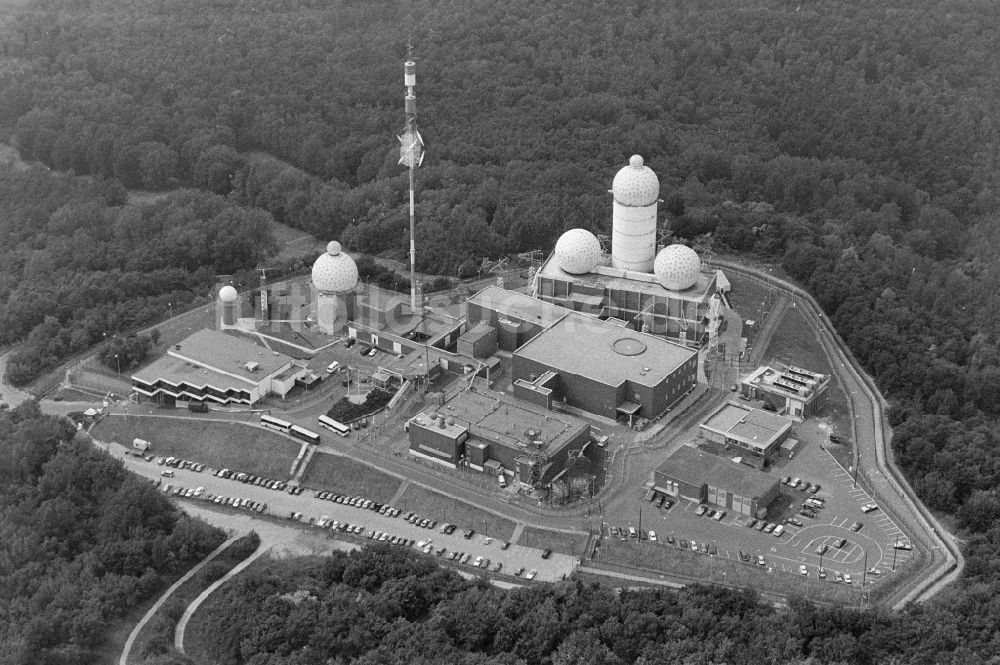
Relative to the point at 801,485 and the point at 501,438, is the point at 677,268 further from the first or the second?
the point at 501,438

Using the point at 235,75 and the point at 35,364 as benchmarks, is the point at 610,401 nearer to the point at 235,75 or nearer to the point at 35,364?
the point at 35,364

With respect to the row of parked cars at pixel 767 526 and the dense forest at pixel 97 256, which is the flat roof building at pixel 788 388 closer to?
the row of parked cars at pixel 767 526

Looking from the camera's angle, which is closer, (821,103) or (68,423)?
(68,423)

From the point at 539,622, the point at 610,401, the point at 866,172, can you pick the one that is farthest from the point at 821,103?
the point at 539,622

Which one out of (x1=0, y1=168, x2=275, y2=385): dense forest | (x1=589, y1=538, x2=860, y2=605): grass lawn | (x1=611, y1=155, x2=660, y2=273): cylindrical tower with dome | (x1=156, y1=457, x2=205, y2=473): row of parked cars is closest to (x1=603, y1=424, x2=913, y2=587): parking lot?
(x1=589, y1=538, x2=860, y2=605): grass lawn

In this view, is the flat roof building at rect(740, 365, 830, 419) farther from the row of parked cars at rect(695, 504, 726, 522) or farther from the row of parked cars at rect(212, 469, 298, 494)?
the row of parked cars at rect(212, 469, 298, 494)
